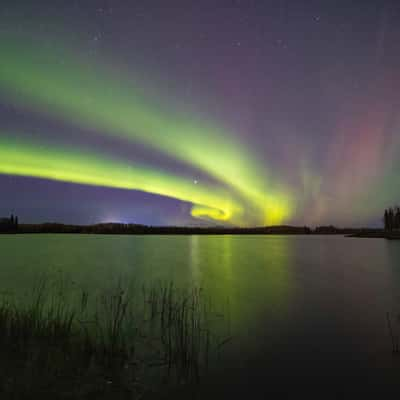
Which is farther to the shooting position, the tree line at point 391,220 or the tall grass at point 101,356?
the tree line at point 391,220

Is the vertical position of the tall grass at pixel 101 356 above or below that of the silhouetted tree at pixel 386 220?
below

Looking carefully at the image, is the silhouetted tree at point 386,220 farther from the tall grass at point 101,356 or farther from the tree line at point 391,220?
the tall grass at point 101,356

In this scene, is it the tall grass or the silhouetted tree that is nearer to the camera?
the tall grass

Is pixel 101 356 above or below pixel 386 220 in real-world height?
below

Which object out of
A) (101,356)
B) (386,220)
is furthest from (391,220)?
(101,356)

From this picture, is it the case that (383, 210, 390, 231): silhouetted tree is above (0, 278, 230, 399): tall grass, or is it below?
above

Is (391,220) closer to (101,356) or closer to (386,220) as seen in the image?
(386,220)

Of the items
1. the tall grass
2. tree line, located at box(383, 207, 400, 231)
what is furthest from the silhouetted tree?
the tall grass

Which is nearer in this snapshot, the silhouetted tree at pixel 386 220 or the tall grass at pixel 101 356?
the tall grass at pixel 101 356

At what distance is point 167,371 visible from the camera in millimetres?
6551

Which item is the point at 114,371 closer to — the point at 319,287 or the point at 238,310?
the point at 238,310

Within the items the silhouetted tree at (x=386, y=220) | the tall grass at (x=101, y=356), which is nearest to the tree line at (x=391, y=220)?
the silhouetted tree at (x=386, y=220)

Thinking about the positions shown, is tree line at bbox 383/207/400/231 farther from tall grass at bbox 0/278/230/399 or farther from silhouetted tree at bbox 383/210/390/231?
tall grass at bbox 0/278/230/399

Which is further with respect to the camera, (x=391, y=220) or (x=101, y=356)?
(x=391, y=220)
